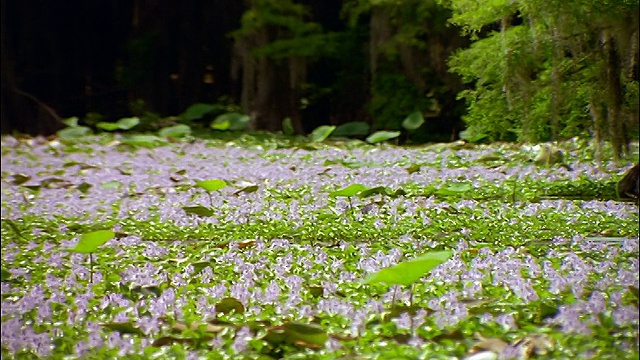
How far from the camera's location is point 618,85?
292 centimetres

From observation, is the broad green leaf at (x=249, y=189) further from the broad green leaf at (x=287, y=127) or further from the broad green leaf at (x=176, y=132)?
the broad green leaf at (x=176, y=132)

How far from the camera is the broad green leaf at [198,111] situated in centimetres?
884

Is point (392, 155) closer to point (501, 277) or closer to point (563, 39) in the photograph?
point (563, 39)

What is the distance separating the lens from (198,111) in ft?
29.1

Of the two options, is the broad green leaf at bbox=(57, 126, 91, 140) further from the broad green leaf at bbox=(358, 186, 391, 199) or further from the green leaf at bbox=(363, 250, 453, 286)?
the green leaf at bbox=(363, 250, 453, 286)

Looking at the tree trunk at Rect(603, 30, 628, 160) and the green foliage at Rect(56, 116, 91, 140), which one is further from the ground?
the tree trunk at Rect(603, 30, 628, 160)

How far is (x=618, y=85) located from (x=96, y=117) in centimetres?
573

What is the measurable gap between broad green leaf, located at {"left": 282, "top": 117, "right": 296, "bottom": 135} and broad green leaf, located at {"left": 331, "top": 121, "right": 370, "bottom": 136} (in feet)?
5.33

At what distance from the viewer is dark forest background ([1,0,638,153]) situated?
2.79 meters

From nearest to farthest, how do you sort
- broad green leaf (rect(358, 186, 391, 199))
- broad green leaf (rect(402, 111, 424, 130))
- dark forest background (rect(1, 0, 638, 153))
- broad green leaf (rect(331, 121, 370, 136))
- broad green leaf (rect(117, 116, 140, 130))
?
dark forest background (rect(1, 0, 638, 153))
broad green leaf (rect(358, 186, 391, 199))
broad green leaf (rect(402, 111, 424, 130))
broad green leaf (rect(331, 121, 370, 136))
broad green leaf (rect(117, 116, 140, 130))

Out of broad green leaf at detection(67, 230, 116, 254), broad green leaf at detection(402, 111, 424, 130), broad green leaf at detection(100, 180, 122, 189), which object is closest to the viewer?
broad green leaf at detection(67, 230, 116, 254)

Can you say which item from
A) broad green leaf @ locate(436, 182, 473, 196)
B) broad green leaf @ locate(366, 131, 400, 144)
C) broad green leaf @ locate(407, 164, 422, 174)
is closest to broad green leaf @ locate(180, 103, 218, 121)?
broad green leaf @ locate(366, 131, 400, 144)

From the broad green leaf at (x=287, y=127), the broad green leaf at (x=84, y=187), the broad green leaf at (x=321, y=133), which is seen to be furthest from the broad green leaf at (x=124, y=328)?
the broad green leaf at (x=287, y=127)

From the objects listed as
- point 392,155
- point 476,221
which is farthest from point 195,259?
point 392,155
